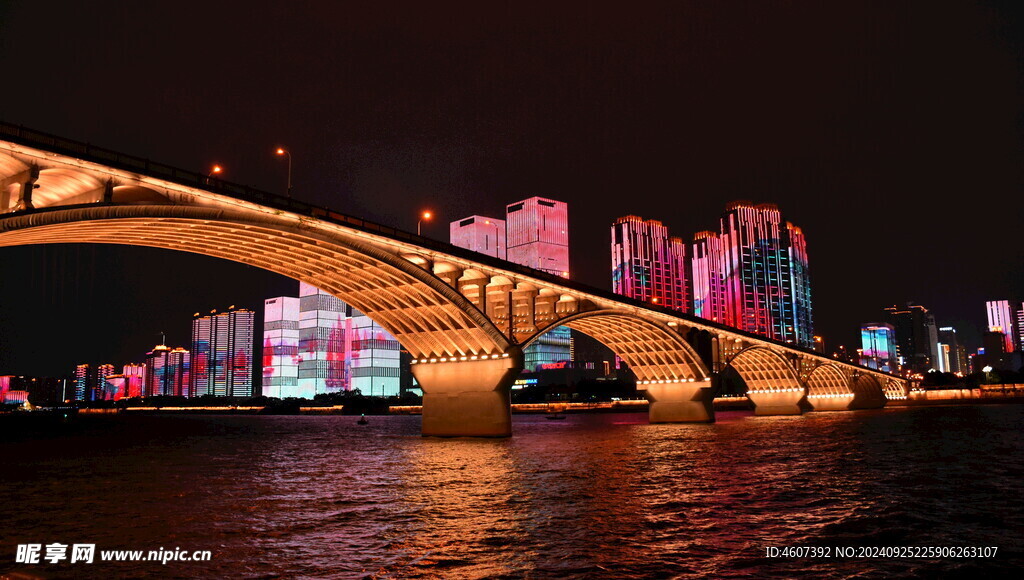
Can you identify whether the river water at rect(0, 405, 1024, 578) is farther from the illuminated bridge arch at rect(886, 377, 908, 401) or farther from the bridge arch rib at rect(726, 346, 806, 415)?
the illuminated bridge arch at rect(886, 377, 908, 401)

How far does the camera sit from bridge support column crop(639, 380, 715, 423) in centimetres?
7888

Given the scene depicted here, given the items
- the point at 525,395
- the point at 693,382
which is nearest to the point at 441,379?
the point at 693,382

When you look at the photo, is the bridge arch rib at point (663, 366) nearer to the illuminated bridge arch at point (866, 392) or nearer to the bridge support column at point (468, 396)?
the bridge support column at point (468, 396)

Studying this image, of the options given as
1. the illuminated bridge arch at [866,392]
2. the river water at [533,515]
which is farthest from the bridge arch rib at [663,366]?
the illuminated bridge arch at [866,392]

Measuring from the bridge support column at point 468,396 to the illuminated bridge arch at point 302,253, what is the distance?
1.01 metres

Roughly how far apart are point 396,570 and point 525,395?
189674 millimetres

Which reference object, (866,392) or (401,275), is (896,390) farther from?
(401,275)

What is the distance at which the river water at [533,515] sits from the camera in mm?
11156

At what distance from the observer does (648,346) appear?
257 ft

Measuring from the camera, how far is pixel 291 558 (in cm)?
1179

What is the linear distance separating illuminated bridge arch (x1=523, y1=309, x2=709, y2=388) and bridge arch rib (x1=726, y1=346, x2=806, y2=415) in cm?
2145

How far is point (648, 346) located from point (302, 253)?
4643cm

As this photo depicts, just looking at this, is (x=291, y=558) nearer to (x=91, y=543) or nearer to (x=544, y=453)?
(x=91, y=543)

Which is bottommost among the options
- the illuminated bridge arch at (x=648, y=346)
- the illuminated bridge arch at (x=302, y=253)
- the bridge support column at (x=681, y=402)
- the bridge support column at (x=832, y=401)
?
the bridge support column at (x=832, y=401)
